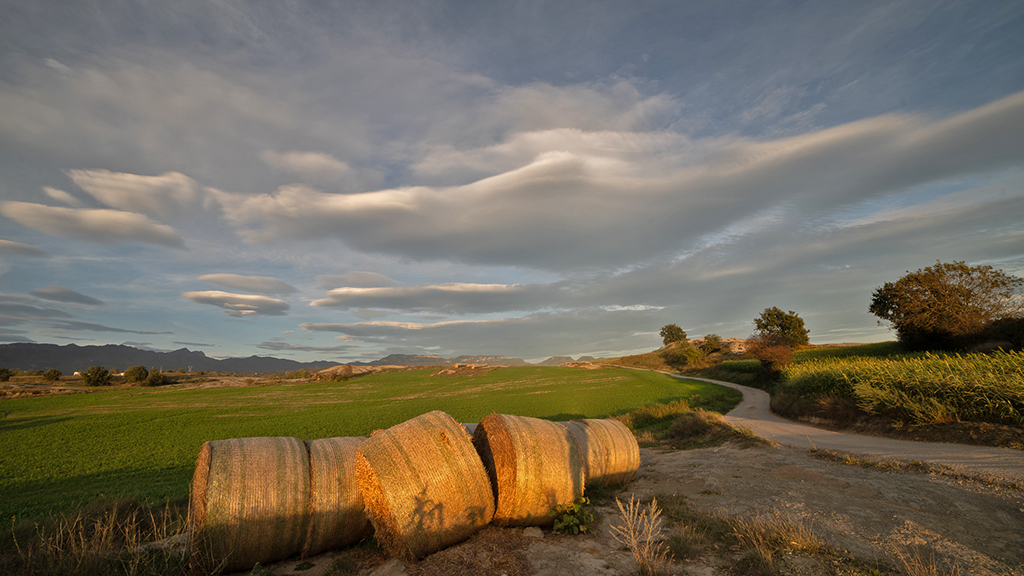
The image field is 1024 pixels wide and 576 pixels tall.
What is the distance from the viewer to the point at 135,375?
78500mm

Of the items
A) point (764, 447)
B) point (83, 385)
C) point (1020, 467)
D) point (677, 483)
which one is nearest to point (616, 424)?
point (677, 483)

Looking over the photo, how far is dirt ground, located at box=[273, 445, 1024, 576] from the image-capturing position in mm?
5145

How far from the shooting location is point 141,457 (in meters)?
19.2

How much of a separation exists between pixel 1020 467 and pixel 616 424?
812 centimetres

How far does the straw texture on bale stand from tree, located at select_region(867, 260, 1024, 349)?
41789 millimetres

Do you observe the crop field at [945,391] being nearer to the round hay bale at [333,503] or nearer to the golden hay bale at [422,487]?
the golden hay bale at [422,487]

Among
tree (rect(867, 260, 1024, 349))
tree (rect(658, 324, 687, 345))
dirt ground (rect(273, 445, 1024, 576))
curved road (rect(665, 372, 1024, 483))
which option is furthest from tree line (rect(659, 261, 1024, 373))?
tree (rect(658, 324, 687, 345))

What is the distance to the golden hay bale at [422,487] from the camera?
5711mm

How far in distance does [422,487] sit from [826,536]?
5.78 meters

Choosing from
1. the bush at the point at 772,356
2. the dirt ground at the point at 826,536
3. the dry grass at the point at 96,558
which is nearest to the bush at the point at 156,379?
the dry grass at the point at 96,558

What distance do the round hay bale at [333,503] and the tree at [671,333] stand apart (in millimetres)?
132687

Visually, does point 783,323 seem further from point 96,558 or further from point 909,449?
point 96,558

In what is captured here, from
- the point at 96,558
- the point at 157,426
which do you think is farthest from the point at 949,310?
the point at 157,426

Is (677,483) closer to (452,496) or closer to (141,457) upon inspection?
(452,496)
